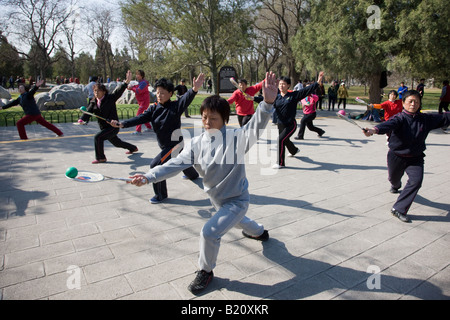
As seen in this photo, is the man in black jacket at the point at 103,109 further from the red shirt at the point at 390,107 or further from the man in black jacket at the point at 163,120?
the red shirt at the point at 390,107

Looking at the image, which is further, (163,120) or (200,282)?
(163,120)

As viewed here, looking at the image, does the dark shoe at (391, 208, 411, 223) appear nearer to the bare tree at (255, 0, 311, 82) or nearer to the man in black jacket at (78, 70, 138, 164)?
the man in black jacket at (78, 70, 138, 164)

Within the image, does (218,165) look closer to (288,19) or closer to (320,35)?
(320,35)

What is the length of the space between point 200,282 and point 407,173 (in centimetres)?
338

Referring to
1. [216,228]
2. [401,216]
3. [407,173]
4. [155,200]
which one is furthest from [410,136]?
[155,200]

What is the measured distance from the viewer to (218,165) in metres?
2.69

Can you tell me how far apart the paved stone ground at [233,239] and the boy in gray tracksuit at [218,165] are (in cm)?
46

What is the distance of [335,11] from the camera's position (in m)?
14.2

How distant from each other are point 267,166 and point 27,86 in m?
7.22

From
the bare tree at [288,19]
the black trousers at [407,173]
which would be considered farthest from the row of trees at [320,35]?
the black trousers at [407,173]

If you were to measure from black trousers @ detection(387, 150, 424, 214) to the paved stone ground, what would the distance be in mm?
261

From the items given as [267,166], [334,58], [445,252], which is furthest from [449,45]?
[445,252]

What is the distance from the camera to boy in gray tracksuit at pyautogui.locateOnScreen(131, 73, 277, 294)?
8.60 feet
